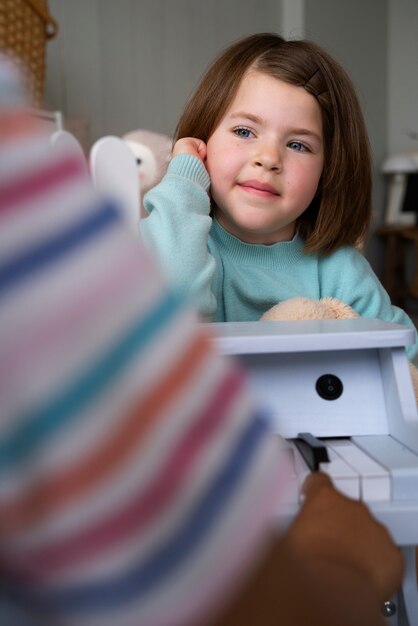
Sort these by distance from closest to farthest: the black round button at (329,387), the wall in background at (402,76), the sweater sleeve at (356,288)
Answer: the black round button at (329,387) → the sweater sleeve at (356,288) → the wall in background at (402,76)

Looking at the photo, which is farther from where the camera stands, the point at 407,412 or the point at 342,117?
the point at 342,117

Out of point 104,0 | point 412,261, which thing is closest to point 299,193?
point 104,0

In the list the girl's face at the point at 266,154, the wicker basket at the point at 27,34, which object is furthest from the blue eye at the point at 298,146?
the wicker basket at the point at 27,34

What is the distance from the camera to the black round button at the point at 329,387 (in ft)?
2.37

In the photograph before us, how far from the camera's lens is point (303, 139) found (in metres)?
1.09

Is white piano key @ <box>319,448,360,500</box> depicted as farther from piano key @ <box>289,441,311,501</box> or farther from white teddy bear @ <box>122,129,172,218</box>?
white teddy bear @ <box>122,129,172,218</box>

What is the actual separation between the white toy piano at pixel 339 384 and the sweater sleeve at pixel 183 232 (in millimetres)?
225

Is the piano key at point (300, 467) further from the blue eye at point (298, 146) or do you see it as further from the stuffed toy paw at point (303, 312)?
the blue eye at point (298, 146)

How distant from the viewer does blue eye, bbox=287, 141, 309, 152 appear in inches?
43.1

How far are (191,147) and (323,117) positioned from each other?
23 cm

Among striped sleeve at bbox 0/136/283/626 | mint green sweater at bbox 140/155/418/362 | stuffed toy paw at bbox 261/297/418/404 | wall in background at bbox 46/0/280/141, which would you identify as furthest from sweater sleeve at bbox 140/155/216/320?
wall in background at bbox 46/0/280/141

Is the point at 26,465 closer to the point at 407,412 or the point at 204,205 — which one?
the point at 407,412

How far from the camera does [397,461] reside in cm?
62

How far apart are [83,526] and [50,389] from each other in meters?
0.04
